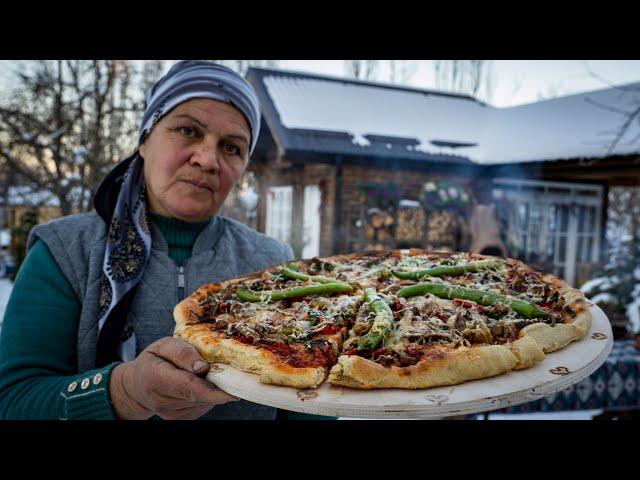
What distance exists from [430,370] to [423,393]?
0.07 meters

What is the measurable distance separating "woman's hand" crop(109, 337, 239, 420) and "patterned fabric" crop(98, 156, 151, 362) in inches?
13.6

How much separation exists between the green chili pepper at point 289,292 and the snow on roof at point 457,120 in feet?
16.8

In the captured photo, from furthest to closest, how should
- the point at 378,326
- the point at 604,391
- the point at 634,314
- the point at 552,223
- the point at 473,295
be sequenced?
the point at 552,223
the point at 634,314
the point at 604,391
the point at 473,295
the point at 378,326

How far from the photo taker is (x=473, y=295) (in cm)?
160

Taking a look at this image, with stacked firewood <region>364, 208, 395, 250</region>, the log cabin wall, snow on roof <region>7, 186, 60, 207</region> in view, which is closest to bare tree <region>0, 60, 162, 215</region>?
snow on roof <region>7, 186, 60, 207</region>

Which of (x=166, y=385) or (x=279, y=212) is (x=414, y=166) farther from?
(x=166, y=385)

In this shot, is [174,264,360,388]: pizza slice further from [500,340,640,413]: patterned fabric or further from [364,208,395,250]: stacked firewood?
[364,208,395,250]: stacked firewood

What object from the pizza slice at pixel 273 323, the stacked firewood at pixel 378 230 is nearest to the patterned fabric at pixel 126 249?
the pizza slice at pixel 273 323

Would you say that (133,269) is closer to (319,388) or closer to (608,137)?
(319,388)

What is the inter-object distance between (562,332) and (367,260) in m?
0.95

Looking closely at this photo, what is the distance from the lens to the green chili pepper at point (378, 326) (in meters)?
1.32

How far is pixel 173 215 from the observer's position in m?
1.94

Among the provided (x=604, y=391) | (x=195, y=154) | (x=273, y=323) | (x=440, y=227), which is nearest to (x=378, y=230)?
(x=440, y=227)
